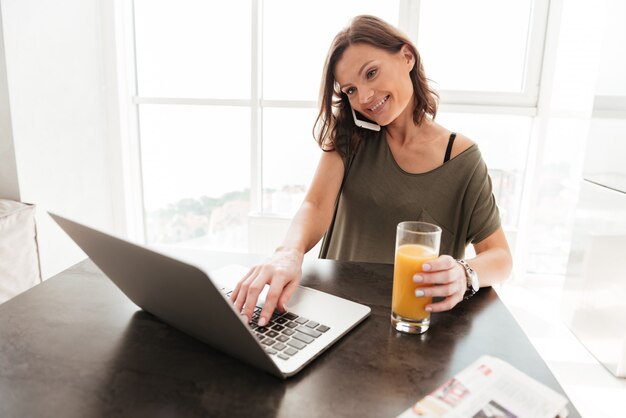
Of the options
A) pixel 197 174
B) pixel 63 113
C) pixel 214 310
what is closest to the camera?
pixel 214 310

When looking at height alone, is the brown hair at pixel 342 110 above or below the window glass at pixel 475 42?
below

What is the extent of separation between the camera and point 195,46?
8.61ft

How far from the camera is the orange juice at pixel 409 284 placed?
2.27ft

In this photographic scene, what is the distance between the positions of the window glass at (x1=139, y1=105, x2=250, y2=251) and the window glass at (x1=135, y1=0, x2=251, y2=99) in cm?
13

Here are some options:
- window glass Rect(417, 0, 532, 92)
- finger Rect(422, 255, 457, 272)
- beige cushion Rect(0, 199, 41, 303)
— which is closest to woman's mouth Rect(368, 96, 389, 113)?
finger Rect(422, 255, 457, 272)

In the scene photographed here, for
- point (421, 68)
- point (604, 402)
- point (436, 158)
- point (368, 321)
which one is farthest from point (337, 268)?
point (604, 402)

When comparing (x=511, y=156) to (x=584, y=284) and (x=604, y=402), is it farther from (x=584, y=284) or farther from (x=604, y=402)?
(x=604, y=402)

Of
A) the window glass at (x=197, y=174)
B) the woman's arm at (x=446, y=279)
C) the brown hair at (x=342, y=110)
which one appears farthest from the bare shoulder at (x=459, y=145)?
the window glass at (x=197, y=174)

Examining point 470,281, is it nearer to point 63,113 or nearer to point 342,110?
point 342,110

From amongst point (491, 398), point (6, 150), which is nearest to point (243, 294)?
point (491, 398)

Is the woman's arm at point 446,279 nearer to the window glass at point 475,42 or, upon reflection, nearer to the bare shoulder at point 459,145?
the bare shoulder at point 459,145

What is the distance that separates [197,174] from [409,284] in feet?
7.56

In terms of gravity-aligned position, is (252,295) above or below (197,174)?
above

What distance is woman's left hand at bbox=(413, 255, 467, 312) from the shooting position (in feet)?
2.28
